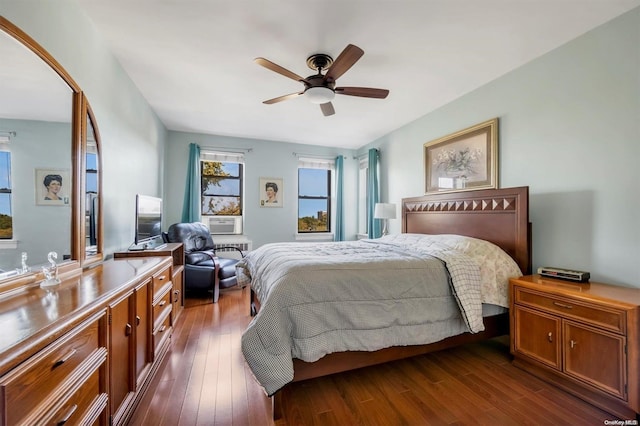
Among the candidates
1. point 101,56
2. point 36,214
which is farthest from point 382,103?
point 36,214

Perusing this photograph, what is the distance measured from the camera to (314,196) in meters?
5.89

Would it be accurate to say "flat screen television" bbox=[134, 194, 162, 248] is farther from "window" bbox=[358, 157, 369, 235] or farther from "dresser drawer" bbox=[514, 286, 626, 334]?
"window" bbox=[358, 157, 369, 235]

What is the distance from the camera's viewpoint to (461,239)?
2666 mm

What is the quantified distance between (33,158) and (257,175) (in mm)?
3887

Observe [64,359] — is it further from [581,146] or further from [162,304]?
[581,146]

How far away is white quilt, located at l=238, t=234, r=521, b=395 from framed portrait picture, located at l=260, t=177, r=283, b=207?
3110mm

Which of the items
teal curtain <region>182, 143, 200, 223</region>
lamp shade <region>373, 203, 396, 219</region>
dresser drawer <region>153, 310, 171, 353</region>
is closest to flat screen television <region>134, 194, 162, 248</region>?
dresser drawer <region>153, 310, 171, 353</region>

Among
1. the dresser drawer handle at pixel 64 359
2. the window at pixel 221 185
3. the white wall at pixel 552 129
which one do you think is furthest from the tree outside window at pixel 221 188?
the dresser drawer handle at pixel 64 359

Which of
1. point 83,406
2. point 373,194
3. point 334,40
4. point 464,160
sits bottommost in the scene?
point 83,406

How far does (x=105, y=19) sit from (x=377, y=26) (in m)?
2.07

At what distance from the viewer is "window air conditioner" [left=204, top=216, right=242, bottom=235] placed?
205 inches

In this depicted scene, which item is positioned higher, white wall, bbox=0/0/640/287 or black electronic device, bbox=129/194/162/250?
white wall, bbox=0/0/640/287

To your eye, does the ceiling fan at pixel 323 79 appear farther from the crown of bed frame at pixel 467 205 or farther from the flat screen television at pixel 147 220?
the flat screen television at pixel 147 220

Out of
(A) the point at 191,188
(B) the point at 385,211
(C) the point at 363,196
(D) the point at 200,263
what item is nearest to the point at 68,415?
(D) the point at 200,263
